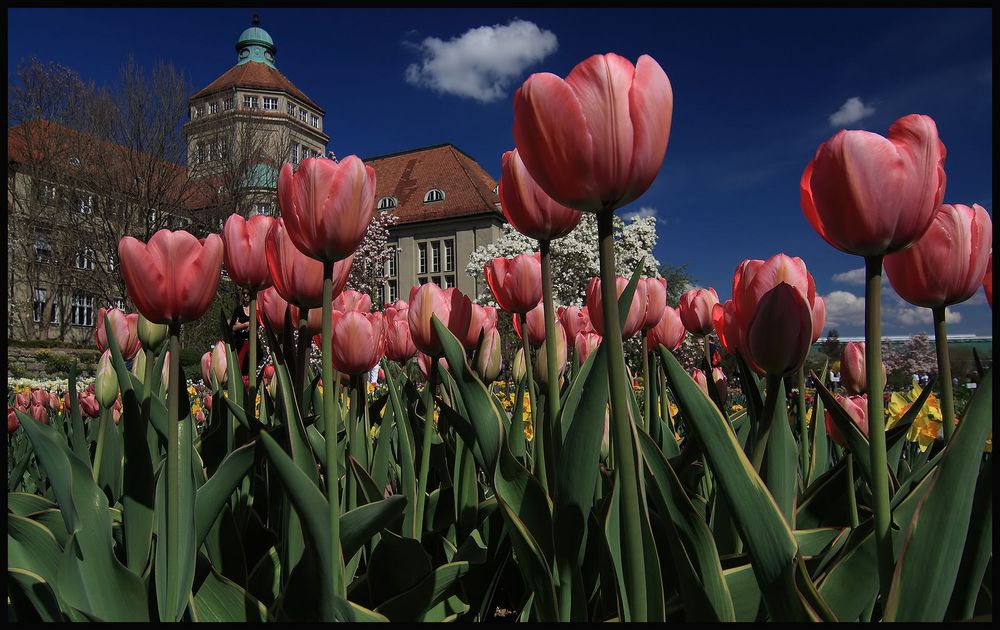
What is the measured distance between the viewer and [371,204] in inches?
40.1

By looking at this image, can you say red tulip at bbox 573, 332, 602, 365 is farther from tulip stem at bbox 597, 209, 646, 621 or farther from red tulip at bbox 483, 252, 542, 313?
tulip stem at bbox 597, 209, 646, 621

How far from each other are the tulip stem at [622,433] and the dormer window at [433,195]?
36.6 meters

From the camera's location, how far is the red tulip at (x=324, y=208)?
3.03 feet

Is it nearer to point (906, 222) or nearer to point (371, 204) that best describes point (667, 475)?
point (906, 222)

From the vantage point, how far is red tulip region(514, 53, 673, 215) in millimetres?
671

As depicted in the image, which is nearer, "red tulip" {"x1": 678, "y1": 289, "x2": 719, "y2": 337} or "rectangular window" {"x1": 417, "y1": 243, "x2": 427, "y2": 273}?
"red tulip" {"x1": 678, "y1": 289, "x2": 719, "y2": 337}

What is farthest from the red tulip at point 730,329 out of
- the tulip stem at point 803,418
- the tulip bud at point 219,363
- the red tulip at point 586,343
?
the tulip bud at point 219,363

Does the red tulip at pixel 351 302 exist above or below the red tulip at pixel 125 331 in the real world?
above

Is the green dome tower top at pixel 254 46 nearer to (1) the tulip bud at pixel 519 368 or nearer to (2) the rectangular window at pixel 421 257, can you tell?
(2) the rectangular window at pixel 421 257

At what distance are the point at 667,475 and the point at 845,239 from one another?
1.23 ft

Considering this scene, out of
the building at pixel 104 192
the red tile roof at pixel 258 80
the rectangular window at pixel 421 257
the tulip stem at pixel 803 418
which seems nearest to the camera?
the tulip stem at pixel 803 418

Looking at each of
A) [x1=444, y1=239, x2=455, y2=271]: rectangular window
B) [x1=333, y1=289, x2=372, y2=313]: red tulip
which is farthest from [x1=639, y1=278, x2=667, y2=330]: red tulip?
[x1=444, y1=239, x2=455, y2=271]: rectangular window

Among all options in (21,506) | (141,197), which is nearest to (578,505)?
(21,506)

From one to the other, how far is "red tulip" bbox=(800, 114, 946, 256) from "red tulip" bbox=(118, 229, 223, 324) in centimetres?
88
